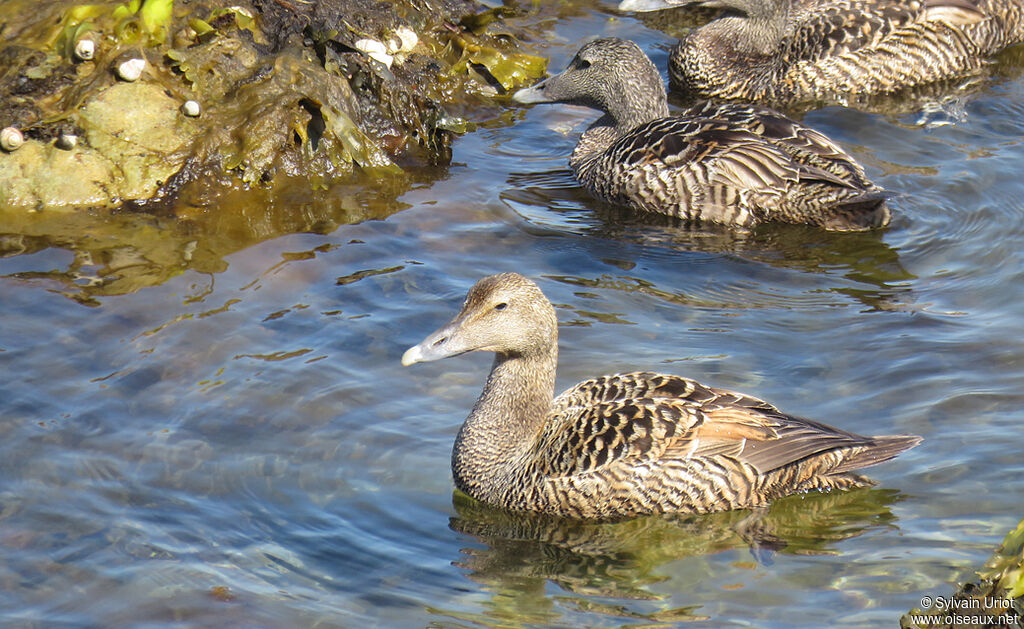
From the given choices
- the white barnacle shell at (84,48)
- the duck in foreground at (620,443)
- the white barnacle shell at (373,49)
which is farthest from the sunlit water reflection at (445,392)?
the white barnacle shell at (84,48)

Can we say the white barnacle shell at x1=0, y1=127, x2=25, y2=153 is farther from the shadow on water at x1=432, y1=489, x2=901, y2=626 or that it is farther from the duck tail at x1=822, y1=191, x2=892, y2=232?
the duck tail at x1=822, y1=191, x2=892, y2=232

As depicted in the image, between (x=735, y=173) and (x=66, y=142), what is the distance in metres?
4.32

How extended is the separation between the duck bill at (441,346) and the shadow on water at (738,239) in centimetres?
214

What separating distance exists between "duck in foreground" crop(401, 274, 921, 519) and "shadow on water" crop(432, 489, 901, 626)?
7 centimetres

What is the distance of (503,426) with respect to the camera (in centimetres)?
584

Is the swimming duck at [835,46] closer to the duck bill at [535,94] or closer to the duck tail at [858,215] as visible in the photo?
the duck bill at [535,94]

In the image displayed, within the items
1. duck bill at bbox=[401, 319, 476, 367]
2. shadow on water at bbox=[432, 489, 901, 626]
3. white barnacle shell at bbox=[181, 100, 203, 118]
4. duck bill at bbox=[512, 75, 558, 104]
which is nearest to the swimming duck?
duck bill at bbox=[512, 75, 558, 104]

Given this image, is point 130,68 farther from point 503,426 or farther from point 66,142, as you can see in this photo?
point 503,426

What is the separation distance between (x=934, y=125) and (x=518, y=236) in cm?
359

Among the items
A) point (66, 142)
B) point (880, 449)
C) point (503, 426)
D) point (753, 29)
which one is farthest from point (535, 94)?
point (880, 449)

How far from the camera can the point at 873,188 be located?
26.7 feet

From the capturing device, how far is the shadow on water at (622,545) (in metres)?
4.97

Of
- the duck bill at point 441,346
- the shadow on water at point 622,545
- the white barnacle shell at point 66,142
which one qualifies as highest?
the white barnacle shell at point 66,142

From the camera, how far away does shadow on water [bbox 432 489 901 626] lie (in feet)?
16.3
